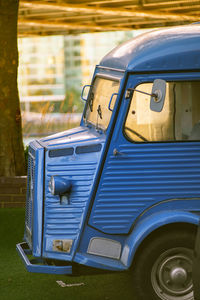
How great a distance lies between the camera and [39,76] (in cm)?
2894

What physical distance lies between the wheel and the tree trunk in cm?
497

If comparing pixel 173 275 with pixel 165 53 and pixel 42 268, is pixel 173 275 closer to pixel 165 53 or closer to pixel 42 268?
pixel 42 268

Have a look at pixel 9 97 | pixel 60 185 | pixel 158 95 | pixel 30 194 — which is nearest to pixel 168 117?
pixel 158 95

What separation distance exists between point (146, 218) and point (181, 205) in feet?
1.07

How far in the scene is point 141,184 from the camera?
226 inches

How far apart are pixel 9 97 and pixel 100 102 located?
153 inches

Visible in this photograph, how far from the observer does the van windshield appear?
20.1ft

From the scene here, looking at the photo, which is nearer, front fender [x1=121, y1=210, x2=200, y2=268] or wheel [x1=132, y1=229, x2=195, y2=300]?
front fender [x1=121, y1=210, x2=200, y2=268]

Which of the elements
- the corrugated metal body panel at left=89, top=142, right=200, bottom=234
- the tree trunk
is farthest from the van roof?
the tree trunk

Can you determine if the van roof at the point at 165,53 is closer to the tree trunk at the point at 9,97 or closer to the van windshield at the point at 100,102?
the van windshield at the point at 100,102

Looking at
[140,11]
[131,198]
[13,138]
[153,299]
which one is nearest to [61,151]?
[131,198]

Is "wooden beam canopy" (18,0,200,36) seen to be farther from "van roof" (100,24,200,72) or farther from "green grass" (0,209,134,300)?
"van roof" (100,24,200,72)

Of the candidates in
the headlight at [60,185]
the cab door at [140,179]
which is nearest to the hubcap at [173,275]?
the cab door at [140,179]

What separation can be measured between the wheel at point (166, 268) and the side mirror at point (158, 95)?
1.10 meters
